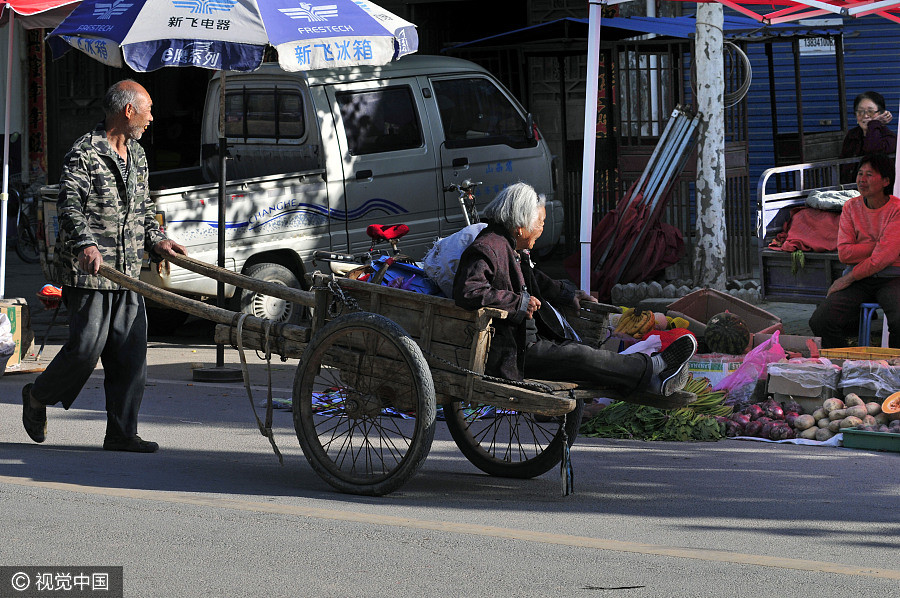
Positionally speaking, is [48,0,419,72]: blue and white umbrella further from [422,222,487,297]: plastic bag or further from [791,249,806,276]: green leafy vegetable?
[791,249,806,276]: green leafy vegetable

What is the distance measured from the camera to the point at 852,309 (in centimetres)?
842

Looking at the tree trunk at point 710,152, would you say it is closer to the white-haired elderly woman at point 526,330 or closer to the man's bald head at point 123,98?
the white-haired elderly woman at point 526,330

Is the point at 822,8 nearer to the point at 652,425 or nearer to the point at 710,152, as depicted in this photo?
the point at 710,152

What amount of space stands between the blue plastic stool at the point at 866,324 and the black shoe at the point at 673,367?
3288mm

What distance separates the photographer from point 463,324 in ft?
17.8

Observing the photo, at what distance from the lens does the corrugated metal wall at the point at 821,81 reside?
1505 centimetres

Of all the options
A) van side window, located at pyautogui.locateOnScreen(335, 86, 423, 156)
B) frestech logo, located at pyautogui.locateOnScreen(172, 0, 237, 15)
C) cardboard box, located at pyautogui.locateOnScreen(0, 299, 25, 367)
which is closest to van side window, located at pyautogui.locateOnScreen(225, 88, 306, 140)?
van side window, located at pyautogui.locateOnScreen(335, 86, 423, 156)

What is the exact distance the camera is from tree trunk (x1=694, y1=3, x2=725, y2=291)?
1135cm

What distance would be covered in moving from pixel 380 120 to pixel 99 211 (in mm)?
4876

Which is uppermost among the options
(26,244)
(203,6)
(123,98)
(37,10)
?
(37,10)

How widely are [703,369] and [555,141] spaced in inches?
363

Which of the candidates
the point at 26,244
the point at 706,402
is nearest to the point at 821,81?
the point at 706,402

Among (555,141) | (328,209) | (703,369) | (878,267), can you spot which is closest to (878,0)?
(878,267)

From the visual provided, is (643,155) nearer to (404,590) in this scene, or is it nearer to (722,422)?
(722,422)
